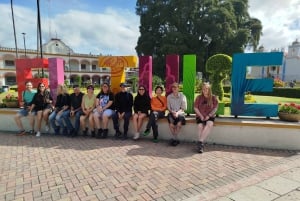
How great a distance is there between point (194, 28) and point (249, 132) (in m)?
26.3

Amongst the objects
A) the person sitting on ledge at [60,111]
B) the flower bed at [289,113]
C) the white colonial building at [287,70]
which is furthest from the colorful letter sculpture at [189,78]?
the white colonial building at [287,70]

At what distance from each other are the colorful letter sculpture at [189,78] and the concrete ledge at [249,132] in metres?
0.59

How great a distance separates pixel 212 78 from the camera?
9.06 metres

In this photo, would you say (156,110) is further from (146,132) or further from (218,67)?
(218,67)

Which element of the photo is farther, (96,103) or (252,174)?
(96,103)

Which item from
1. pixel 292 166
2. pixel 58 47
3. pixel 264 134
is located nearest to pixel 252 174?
pixel 292 166

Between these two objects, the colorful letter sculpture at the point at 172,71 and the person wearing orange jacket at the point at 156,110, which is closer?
the person wearing orange jacket at the point at 156,110

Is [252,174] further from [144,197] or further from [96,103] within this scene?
[96,103]

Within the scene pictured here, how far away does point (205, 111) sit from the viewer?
222 inches

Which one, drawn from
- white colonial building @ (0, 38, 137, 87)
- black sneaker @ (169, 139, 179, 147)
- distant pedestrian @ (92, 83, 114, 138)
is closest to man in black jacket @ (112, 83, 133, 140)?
distant pedestrian @ (92, 83, 114, 138)

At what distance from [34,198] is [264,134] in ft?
16.1

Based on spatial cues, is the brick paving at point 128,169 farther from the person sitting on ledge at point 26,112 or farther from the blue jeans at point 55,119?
the person sitting on ledge at point 26,112

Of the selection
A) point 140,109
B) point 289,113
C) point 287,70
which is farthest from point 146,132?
point 287,70

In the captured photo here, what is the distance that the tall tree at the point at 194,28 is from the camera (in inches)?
1073
